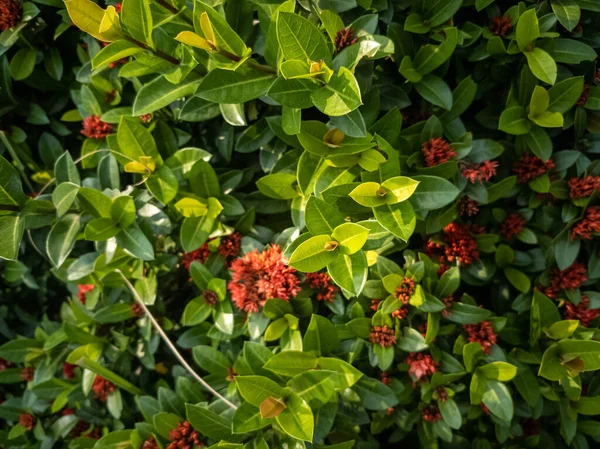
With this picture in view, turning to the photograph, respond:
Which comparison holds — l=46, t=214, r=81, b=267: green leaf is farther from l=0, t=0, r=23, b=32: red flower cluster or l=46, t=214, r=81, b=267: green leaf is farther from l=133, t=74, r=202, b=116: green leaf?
l=0, t=0, r=23, b=32: red flower cluster

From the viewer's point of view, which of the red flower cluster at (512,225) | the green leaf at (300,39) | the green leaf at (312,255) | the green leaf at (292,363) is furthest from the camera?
the red flower cluster at (512,225)

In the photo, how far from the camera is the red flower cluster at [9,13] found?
149cm

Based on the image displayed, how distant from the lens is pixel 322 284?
1.42 m

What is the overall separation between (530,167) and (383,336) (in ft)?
1.98

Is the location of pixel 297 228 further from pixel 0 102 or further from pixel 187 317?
pixel 0 102

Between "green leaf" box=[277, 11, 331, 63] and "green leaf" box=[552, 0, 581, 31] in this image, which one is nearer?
"green leaf" box=[277, 11, 331, 63]

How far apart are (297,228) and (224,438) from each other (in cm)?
56

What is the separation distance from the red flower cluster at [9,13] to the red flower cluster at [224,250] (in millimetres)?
836

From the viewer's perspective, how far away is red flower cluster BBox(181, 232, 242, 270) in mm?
1495

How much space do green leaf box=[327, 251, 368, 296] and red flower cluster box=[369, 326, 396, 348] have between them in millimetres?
256

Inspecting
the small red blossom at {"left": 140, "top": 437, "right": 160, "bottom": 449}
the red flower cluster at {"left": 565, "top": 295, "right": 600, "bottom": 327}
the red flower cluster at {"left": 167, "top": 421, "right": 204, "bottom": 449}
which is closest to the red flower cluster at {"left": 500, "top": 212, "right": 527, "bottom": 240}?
the red flower cluster at {"left": 565, "top": 295, "right": 600, "bottom": 327}

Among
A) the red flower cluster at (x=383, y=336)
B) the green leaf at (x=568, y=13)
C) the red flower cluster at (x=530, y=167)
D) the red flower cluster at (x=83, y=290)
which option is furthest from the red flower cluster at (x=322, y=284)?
the green leaf at (x=568, y=13)

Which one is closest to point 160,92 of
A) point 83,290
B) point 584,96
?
point 83,290

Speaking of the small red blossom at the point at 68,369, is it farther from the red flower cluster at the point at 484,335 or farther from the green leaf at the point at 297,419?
the red flower cluster at the point at 484,335
